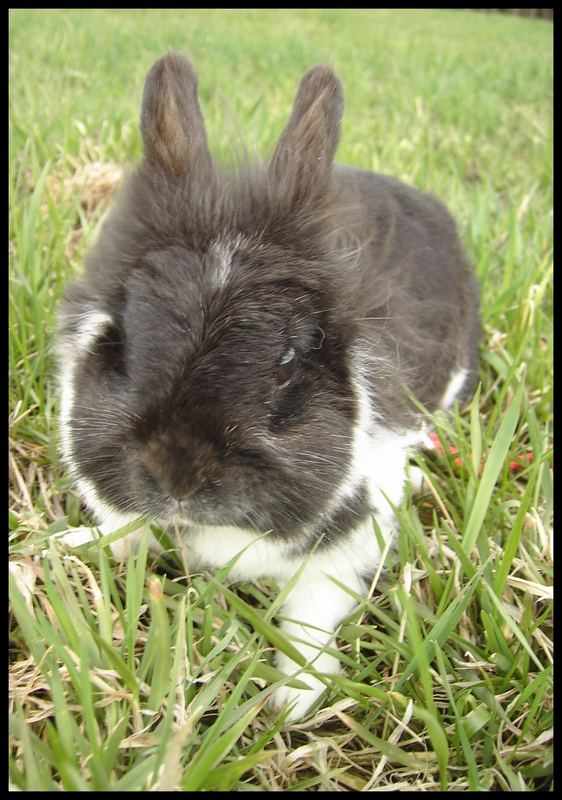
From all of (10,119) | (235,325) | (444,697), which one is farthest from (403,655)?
(10,119)

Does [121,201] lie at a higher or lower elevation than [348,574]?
higher

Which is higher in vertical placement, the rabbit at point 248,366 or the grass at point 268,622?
the rabbit at point 248,366

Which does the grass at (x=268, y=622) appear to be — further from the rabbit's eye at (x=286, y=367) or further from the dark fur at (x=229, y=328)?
the rabbit's eye at (x=286, y=367)

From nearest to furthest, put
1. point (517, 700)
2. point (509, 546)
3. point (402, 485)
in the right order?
point (517, 700) → point (509, 546) → point (402, 485)

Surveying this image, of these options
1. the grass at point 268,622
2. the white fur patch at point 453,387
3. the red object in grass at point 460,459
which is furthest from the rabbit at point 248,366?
the white fur patch at point 453,387

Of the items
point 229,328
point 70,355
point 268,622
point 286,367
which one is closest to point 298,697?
point 268,622

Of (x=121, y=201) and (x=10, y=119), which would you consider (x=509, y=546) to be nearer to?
(x=121, y=201)

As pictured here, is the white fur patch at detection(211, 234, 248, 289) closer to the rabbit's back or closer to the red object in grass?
the rabbit's back
